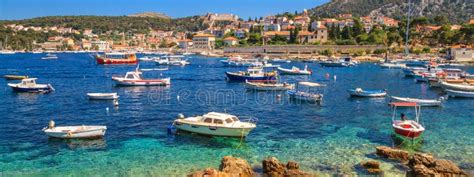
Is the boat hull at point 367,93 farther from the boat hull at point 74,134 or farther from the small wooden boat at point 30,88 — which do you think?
the small wooden boat at point 30,88

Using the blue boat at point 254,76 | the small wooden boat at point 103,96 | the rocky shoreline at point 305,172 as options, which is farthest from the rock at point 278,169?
the blue boat at point 254,76

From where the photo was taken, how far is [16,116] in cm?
3966

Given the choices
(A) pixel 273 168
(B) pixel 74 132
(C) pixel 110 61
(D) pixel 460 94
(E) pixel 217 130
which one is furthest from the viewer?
(C) pixel 110 61

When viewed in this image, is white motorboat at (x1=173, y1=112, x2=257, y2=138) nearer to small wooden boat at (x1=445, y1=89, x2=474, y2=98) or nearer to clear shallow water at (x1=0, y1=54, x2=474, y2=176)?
clear shallow water at (x1=0, y1=54, x2=474, y2=176)

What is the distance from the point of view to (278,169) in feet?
71.3

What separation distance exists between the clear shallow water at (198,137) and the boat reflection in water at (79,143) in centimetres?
7

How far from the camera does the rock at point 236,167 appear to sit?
20530 mm

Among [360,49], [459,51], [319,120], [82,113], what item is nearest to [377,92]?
[319,120]

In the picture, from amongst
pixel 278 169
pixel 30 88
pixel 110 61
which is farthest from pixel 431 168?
pixel 110 61

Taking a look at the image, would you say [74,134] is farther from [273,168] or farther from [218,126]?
[273,168]

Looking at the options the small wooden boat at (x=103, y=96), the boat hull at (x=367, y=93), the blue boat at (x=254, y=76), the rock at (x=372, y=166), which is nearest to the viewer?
the rock at (x=372, y=166)

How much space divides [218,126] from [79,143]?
9371 mm

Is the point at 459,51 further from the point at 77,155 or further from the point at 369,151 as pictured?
the point at 77,155

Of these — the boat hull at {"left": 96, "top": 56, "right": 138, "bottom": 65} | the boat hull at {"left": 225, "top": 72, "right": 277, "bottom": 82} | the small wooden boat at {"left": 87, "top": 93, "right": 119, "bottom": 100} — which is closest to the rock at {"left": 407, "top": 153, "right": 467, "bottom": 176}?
the small wooden boat at {"left": 87, "top": 93, "right": 119, "bottom": 100}
